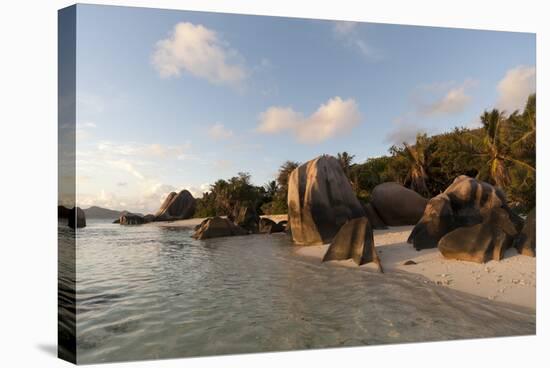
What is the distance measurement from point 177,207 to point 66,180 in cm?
267

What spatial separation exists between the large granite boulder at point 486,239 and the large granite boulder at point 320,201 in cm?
253

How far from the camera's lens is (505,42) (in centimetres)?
750

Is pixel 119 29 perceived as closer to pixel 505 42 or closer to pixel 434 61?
pixel 434 61

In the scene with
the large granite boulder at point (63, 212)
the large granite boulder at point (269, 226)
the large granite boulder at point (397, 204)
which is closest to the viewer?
the large granite boulder at point (63, 212)

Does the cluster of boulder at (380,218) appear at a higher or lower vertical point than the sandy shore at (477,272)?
higher

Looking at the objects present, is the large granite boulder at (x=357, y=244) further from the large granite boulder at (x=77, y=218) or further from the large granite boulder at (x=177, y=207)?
the large granite boulder at (x=77, y=218)

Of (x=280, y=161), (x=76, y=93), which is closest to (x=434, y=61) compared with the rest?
(x=280, y=161)

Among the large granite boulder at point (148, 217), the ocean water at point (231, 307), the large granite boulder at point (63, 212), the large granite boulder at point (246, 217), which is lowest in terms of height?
the ocean water at point (231, 307)

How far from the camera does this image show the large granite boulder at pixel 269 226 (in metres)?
12.6

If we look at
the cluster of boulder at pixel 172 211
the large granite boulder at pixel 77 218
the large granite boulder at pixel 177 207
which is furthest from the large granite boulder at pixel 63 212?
the large granite boulder at pixel 177 207

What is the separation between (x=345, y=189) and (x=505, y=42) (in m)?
4.88

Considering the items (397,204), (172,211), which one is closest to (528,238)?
(397,204)

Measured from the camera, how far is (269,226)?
13273 mm

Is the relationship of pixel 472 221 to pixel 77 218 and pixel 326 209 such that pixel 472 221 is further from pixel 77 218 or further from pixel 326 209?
pixel 77 218
